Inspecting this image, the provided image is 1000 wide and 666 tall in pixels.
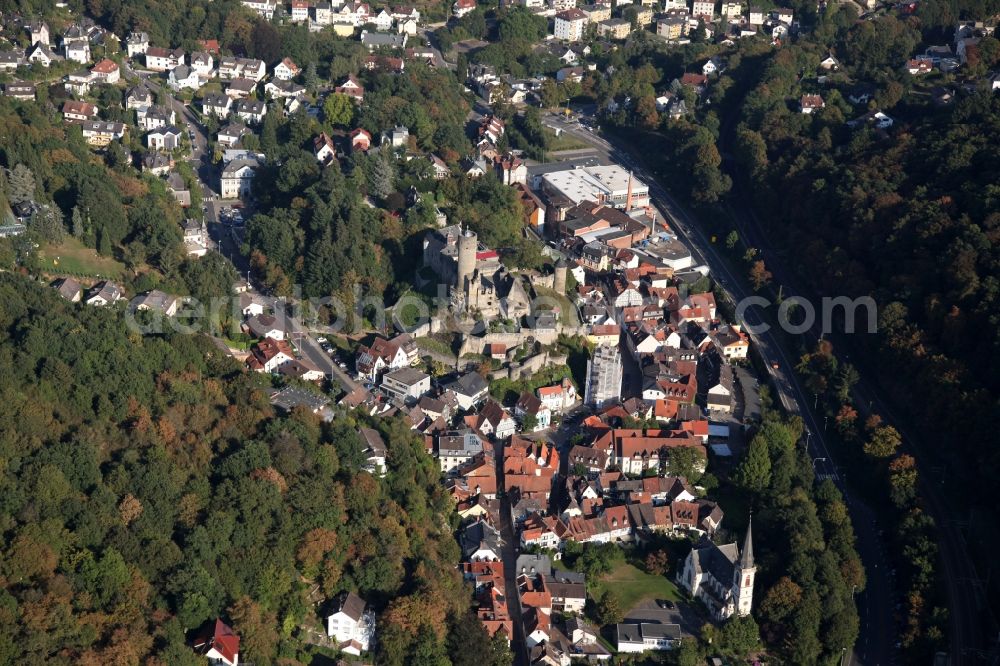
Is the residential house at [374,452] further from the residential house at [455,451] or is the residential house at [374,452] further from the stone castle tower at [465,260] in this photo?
the stone castle tower at [465,260]

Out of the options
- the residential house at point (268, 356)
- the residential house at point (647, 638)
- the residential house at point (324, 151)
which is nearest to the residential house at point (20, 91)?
the residential house at point (324, 151)

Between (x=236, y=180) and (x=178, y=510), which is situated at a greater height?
(x=236, y=180)

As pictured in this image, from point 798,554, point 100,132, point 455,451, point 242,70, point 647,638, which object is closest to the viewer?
point 647,638

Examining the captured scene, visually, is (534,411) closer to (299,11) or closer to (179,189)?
(179,189)

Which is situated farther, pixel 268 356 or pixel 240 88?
pixel 240 88

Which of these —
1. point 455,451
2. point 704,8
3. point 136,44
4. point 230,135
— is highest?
point 704,8

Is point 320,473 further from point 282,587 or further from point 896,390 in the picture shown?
point 896,390

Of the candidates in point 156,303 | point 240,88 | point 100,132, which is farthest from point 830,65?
point 156,303

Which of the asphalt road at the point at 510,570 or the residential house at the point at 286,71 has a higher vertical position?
the residential house at the point at 286,71
